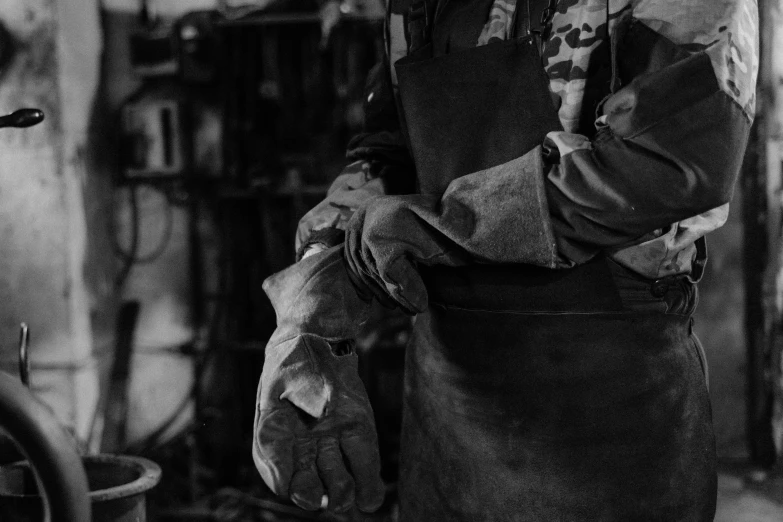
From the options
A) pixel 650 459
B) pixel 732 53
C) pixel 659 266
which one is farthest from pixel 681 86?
pixel 650 459

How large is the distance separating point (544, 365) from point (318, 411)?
0.35 metres

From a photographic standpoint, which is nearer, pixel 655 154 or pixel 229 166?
pixel 655 154

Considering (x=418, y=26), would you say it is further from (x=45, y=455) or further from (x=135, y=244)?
(x=135, y=244)

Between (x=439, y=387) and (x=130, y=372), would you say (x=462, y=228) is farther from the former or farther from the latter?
(x=130, y=372)

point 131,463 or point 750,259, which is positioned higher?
point 750,259

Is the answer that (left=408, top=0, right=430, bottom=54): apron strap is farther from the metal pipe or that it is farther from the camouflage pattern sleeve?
the metal pipe

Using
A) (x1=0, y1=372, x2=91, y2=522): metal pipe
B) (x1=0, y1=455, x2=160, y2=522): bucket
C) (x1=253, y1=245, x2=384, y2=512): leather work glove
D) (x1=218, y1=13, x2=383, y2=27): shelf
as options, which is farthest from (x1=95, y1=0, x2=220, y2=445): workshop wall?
(x1=0, y1=372, x2=91, y2=522): metal pipe

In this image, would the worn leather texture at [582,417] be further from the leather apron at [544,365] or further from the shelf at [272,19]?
the shelf at [272,19]

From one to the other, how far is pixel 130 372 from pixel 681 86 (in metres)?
3.33

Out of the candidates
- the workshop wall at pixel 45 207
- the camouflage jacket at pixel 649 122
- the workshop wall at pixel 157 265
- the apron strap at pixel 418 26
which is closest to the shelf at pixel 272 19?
the workshop wall at pixel 157 265

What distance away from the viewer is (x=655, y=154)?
35.9 inches

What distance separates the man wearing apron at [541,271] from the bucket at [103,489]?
2.09ft

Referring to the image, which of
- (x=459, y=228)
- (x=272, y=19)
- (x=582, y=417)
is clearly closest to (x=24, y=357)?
(x=459, y=228)

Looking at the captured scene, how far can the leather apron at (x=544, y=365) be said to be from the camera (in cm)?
109
